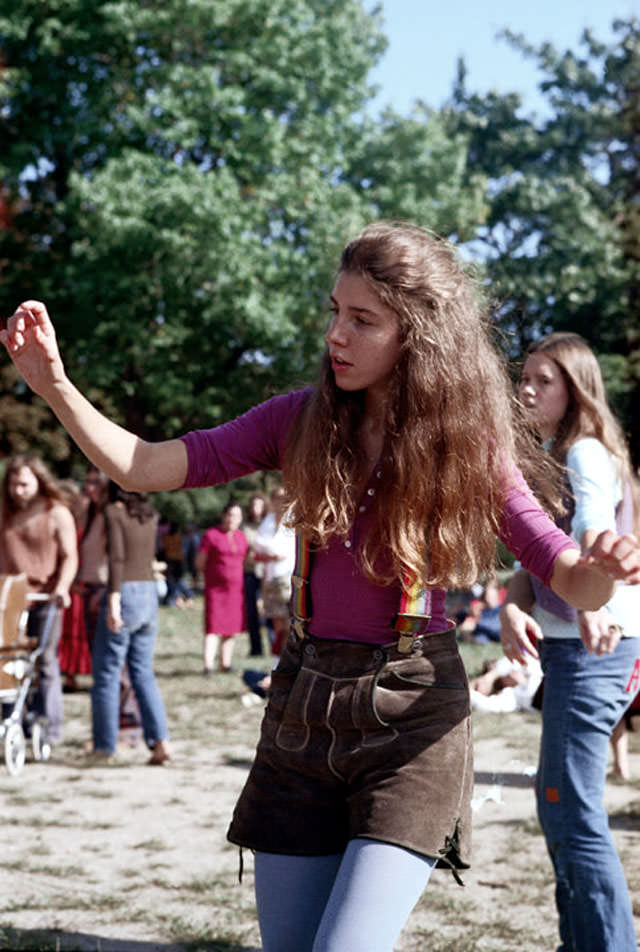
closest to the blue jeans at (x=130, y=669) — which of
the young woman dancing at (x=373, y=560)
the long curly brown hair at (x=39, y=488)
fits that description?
the long curly brown hair at (x=39, y=488)

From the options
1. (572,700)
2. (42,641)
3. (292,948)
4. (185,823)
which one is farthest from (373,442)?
(42,641)

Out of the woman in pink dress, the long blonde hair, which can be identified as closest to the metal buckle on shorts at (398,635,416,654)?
the long blonde hair

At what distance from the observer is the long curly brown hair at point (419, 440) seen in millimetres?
2395

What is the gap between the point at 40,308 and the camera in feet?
7.52

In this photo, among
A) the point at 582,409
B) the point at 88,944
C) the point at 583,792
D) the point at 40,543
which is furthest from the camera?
the point at 40,543

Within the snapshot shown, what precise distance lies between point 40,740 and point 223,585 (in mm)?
5044

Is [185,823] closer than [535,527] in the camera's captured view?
No

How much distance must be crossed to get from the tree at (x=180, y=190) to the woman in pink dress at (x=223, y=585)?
9326 millimetres

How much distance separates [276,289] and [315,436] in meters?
22.2

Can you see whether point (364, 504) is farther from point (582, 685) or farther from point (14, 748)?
point (14, 748)

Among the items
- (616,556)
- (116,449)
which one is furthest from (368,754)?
(116,449)

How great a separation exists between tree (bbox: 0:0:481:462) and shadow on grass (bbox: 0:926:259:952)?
60.9 feet

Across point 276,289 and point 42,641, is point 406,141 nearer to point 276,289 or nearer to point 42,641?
point 276,289

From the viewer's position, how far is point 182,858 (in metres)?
5.86
